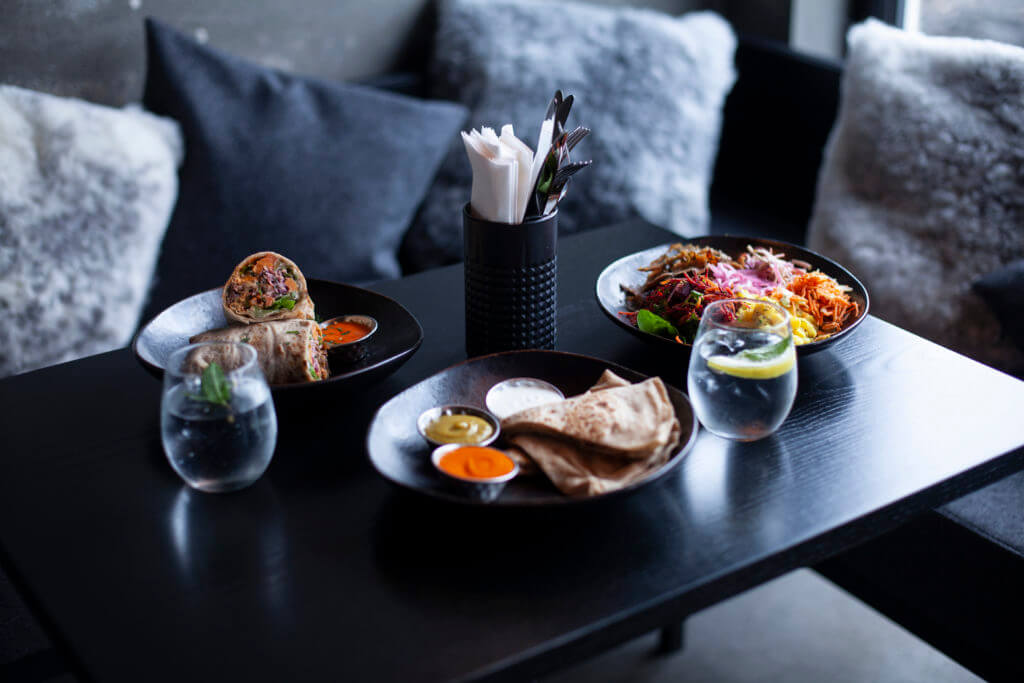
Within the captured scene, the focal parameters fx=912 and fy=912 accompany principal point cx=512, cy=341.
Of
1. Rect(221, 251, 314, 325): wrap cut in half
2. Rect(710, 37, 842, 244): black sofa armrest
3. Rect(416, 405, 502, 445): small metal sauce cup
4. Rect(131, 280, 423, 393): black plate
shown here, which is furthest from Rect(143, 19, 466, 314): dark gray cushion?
Rect(416, 405, 502, 445): small metal sauce cup

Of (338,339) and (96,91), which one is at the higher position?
(96,91)

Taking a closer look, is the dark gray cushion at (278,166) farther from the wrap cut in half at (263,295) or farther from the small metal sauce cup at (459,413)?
the small metal sauce cup at (459,413)

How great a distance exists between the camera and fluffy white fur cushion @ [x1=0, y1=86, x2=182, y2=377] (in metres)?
1.90

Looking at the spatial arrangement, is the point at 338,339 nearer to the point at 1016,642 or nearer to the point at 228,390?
the point at 228,390

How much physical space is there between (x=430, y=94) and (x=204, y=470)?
1.85m

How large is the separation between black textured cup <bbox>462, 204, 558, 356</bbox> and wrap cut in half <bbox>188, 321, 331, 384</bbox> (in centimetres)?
24

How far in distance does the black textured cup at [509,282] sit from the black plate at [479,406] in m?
0.08

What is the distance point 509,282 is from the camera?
50.1 inches

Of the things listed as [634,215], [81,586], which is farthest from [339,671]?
[634,215]

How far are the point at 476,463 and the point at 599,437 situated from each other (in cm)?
14

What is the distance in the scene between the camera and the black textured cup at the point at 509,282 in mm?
1254

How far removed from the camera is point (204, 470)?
1.02 metres

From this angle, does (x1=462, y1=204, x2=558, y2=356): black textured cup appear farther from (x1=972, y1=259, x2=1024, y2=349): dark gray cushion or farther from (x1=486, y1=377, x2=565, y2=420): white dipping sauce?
(x1=972, y1=259, x2=1024, y2=349): dark gray cushion

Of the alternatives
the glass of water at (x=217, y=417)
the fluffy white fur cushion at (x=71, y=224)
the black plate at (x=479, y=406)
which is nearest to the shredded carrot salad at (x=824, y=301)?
the black plate at (x=479, y=406)
